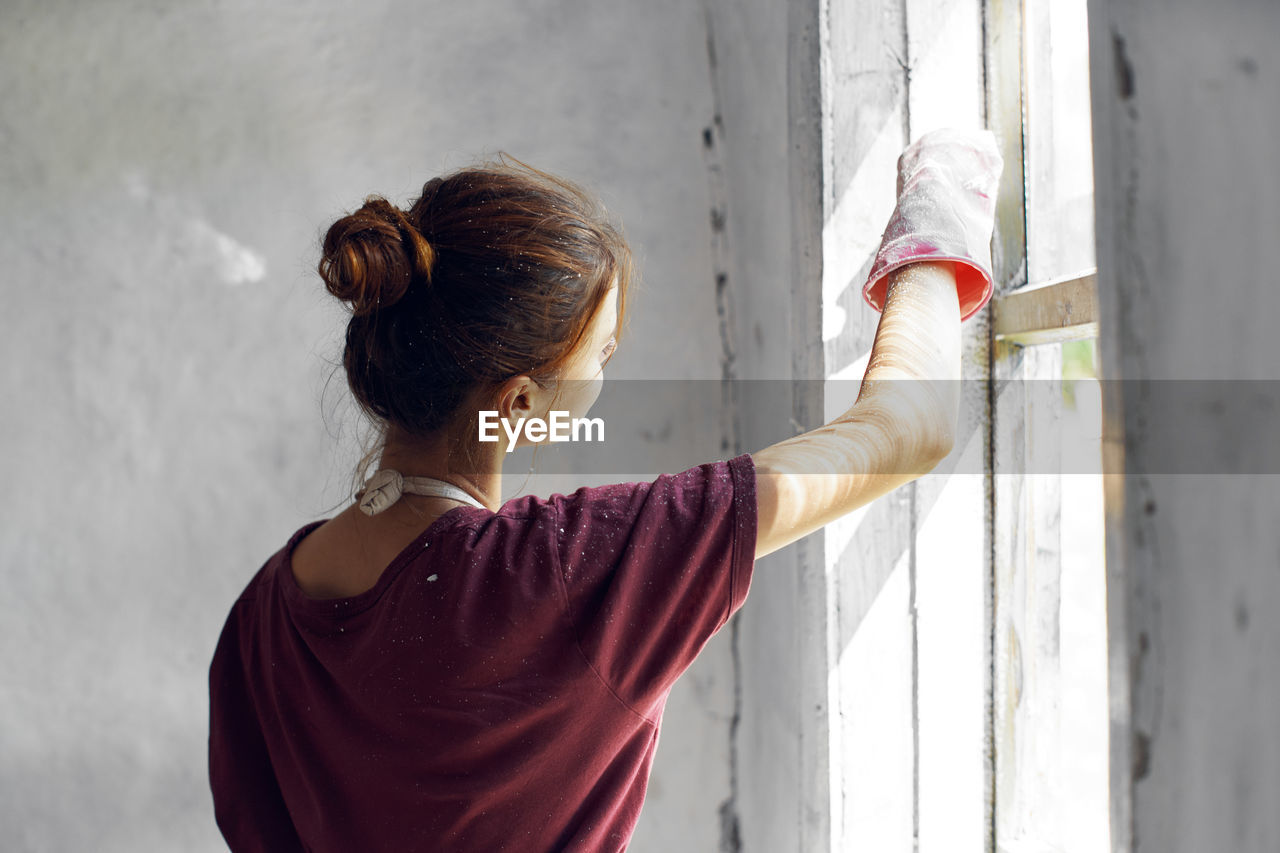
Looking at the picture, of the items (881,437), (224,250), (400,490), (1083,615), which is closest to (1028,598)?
(1083,615)

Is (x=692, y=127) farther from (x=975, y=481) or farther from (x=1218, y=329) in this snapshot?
(x=1218, y=329)

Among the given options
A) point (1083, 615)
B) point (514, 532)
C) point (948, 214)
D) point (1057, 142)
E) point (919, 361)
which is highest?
point (1057, 142)

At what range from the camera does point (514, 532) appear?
555 millimetres

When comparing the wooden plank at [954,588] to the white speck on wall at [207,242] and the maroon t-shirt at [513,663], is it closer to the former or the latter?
the maroon t-shirt at [513,663]

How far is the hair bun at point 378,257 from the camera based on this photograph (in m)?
0.56

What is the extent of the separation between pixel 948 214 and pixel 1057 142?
238 millimetres

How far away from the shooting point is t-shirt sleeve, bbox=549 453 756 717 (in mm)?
521

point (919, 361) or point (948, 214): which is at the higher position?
point (948, 214)

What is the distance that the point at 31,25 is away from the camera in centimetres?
113

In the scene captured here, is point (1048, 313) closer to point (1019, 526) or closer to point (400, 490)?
point (1019, 526)

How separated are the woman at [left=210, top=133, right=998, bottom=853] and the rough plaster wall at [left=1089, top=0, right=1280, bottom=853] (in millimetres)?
204

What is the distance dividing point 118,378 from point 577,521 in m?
0.93

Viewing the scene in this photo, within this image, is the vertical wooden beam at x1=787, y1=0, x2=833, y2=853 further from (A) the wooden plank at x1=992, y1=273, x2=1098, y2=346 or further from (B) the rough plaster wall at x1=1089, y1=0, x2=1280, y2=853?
(B) the rough plaster wall at x1=1089, y1=0, x2=1280, y2=853

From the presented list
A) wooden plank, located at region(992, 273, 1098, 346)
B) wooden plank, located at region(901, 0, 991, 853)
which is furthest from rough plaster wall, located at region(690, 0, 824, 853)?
wooden plank, located at region(992, 273, 1098, 346)
